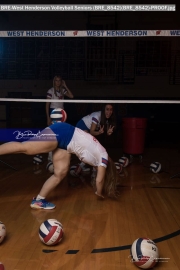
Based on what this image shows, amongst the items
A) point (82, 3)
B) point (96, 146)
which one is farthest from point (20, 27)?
point (96, 146)

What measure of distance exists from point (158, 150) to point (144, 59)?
2.63 metres

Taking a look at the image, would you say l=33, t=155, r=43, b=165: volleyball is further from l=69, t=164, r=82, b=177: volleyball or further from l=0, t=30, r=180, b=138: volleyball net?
l=69, t=164, r=82, b=177: volleyball

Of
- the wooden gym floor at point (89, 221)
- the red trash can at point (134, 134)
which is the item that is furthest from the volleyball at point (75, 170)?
the red trash can at point (134, 134)

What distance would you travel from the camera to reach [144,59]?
6121mm

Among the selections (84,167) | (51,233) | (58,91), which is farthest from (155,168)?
(51,233)

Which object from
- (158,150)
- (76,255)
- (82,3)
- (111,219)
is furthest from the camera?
(158,150)

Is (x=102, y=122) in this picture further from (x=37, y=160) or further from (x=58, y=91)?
(x=37, y=160)

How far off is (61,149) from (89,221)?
0.95 metres

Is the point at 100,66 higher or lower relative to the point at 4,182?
higher

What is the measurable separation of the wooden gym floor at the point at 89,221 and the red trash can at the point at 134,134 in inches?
34.9

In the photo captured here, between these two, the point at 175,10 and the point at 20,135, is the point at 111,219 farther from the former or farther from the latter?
the point at 175,10

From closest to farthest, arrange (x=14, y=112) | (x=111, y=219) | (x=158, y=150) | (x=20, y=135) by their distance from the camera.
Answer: (x=111, y=219) → (x=20, y=135) → (x=14, y=112) → (x=158, y=150)

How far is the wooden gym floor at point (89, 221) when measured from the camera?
2424 millimetres

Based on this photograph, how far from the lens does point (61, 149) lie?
3607 mm
